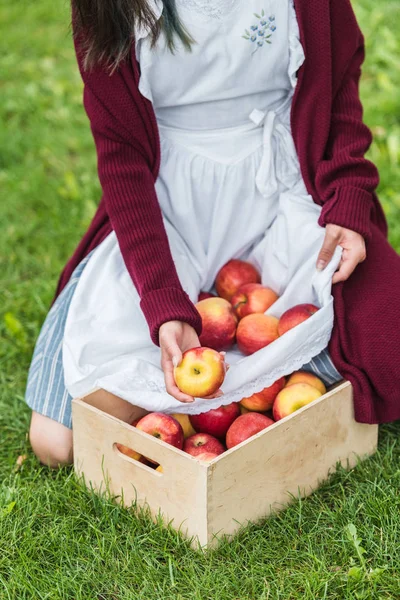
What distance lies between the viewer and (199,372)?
184 centimetres

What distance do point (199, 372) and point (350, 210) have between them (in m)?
0.59

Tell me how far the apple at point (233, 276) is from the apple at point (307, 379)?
1.17ft

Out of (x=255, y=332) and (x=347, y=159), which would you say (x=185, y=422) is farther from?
(x=347, y=159)

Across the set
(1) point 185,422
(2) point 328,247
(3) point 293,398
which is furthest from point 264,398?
(2) point 328,247

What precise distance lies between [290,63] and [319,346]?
2.38 ft

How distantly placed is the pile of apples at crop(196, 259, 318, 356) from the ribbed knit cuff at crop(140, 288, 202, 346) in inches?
7.9

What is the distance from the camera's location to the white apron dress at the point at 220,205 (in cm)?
204


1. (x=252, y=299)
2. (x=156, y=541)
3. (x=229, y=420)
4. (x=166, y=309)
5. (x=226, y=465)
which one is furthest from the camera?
(x=252, y=299)

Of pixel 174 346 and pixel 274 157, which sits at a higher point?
pixel 274 157

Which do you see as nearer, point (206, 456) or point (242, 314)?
point (206, 456)

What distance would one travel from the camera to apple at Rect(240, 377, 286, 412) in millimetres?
2061

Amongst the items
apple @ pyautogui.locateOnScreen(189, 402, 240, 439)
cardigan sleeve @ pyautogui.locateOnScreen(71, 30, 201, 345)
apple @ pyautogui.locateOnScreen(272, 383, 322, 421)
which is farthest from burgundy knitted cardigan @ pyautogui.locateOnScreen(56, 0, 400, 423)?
apple @ pyautogui.locateOnScreen(189, 402, 240, 439)

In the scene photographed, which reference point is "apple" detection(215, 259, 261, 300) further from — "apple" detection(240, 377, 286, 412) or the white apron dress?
"apple" detection(240, 377, 286, 412)

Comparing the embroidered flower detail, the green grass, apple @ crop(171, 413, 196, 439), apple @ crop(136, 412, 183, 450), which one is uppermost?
the embroidered flower detail
